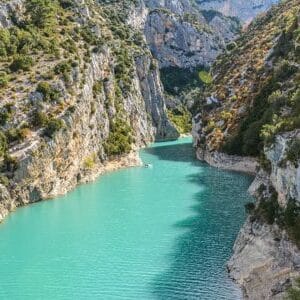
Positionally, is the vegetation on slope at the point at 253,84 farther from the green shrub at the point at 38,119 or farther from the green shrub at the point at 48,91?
the green shrub at the point at 48,91

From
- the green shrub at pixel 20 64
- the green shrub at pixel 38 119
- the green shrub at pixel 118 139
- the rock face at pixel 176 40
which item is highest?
the rock face at pixel 176 40

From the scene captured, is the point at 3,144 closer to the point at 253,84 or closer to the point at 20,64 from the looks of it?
the point at 20,64

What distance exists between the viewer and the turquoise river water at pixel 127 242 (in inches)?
1483

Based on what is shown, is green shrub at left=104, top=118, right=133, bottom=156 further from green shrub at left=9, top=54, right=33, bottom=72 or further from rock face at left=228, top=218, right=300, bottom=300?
rock face at left=228, top=218, right=300, bottom=300

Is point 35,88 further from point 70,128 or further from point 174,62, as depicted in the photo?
point 174,62

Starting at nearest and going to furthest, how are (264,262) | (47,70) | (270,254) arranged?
(264,262)
(270,254)
(47,70)

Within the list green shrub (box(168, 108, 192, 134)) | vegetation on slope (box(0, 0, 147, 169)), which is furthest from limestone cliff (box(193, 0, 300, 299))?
green shrub (box(168, 108, 192, 134))

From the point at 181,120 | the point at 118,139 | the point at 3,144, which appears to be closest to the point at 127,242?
the point at 3,144

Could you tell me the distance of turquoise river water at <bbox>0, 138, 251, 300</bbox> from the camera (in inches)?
1483

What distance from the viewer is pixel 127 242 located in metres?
48.2

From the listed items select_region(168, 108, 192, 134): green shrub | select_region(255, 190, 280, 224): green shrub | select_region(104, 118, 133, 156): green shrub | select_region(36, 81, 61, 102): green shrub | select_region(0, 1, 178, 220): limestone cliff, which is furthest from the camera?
select_region(168, 108, 192, 134): green shrub

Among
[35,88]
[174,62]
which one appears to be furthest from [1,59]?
[174,62]

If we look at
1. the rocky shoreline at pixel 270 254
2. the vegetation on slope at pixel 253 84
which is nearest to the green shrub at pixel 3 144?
the vegetation on slope at pixel 253 84

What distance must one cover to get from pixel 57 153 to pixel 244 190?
25768 millimetres
